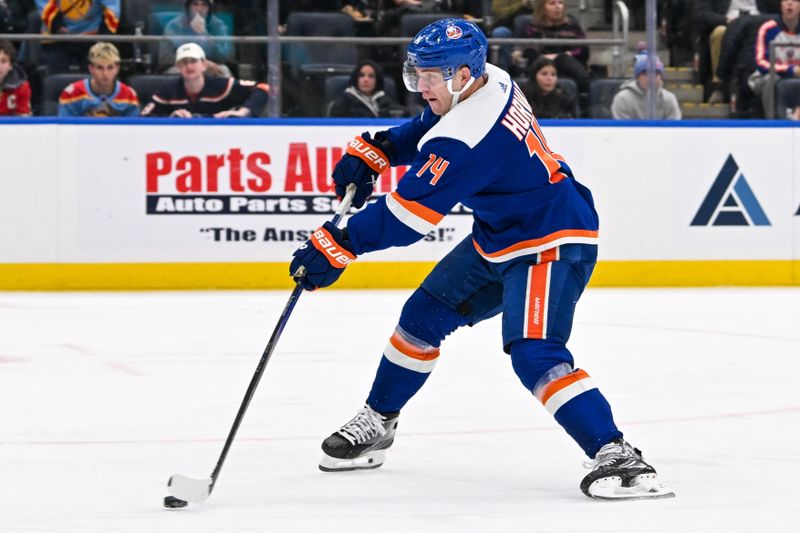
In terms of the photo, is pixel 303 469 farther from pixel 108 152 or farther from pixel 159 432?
pixel 108 152

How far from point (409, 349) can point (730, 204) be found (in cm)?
533

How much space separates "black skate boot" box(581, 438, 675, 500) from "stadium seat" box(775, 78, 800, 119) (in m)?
5.93

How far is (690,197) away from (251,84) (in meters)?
2.66

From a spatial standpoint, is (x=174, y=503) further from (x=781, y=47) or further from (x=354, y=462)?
(x=781, y=47)

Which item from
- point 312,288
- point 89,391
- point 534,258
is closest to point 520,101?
point 534,258

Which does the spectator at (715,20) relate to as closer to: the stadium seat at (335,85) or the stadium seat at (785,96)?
the stadium seat at (785,96)

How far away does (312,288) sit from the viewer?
3.36 metres

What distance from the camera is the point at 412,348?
3709mm

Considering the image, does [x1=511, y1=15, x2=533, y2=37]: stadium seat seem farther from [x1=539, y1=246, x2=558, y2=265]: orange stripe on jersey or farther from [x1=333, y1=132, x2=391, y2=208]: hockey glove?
[x1=539, y1=246, x2=558, y2=265]: orange stripe on jersey

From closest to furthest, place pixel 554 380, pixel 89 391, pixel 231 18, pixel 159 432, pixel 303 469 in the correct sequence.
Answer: pixel 554 380 → pixel 303 469 → pixel 159 432 → pixel 89 391 → pixel 231 18

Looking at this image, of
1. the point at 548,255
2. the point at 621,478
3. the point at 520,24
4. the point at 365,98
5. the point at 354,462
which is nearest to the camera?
the point at 621,478

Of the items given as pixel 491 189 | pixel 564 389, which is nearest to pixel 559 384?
pixel 564 389

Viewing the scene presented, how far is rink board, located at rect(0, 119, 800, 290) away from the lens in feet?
26.7

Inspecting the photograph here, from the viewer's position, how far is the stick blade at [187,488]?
3.09 metres
